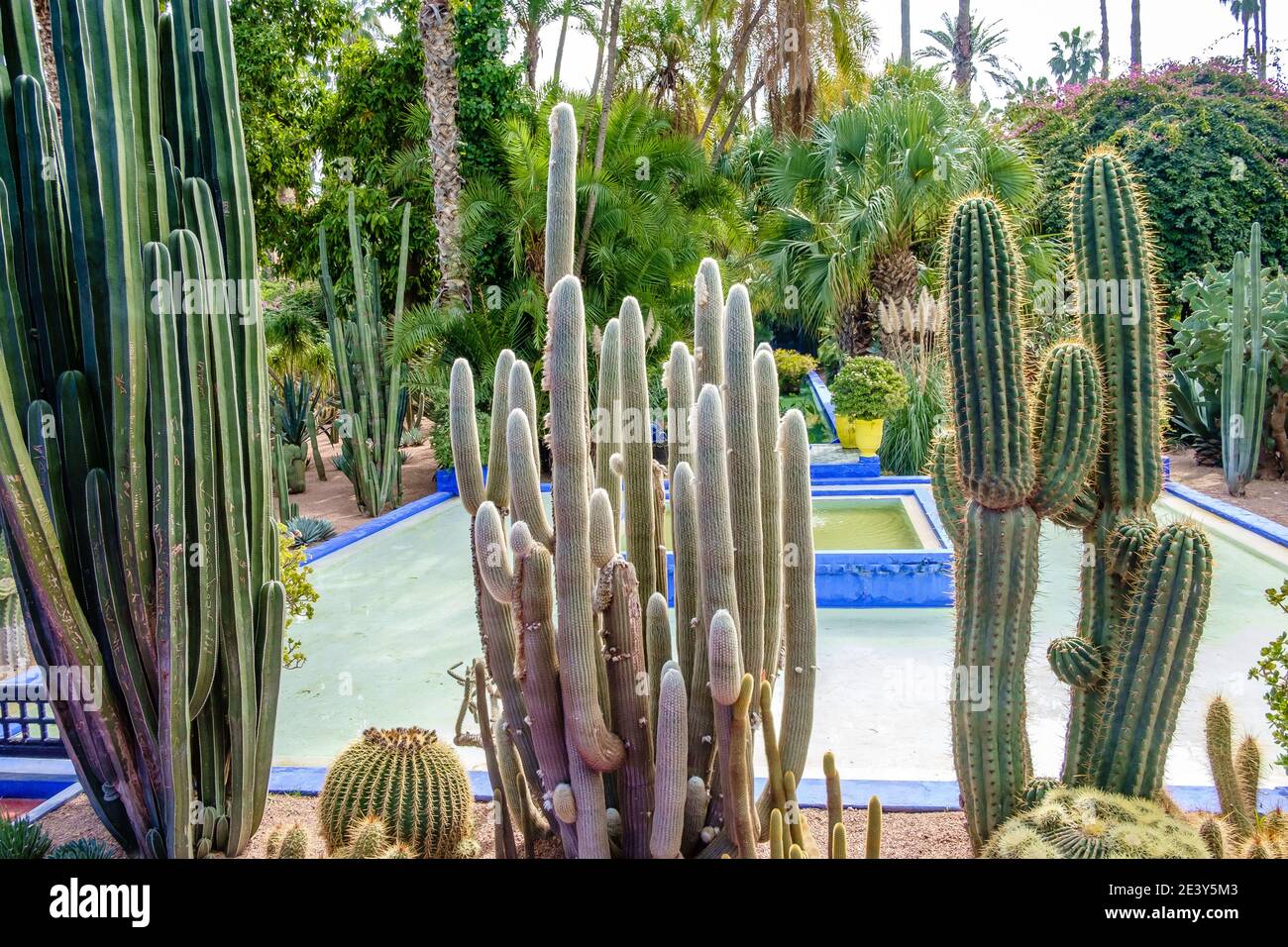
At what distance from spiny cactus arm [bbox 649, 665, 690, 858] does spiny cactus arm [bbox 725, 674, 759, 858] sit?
12 cm

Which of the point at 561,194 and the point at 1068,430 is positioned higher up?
the point at 561,194

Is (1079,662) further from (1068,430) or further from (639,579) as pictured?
(639,579)

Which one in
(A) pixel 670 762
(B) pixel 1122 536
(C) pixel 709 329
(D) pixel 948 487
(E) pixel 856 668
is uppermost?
(C) pixel 709 329

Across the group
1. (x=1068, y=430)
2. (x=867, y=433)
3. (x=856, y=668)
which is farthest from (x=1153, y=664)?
(x=867, y=433)

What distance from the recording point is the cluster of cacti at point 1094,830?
2225 millimetres

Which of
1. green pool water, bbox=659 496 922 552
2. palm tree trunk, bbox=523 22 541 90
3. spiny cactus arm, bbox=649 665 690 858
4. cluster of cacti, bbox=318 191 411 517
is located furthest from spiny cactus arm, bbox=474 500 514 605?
palm tree trunk, bbox=523 22 541 90

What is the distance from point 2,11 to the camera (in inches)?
103

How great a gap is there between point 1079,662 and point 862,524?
5.94m

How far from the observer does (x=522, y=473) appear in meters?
2.47

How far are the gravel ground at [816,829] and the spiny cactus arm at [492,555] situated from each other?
2.95 feet

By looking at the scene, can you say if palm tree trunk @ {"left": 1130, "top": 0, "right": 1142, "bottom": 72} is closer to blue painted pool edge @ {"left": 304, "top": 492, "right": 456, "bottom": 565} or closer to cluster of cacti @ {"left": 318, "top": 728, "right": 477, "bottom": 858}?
blue painted pool edge @ {"left": 304, "top": 492, "right": 456, "bottom": 565}

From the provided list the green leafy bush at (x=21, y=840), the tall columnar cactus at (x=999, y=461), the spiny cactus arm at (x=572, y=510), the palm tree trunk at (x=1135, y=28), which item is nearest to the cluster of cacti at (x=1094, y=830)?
the tall columnar cactus at (x=999, y=461)

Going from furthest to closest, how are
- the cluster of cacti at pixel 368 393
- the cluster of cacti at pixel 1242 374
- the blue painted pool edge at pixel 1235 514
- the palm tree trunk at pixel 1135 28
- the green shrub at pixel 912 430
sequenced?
1. the palm tree trunk at pixel 1135 28
2. the green shrub at pixel 912 430
3. the cluster of cacti at pixel 368 393
4. the cluster of cacti at pixel 1242 374
5. the blue painted pool edge at pixel 1235 514

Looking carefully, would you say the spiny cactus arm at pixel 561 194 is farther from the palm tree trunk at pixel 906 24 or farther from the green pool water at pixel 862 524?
the palm tree trunk at pixel 906 24
